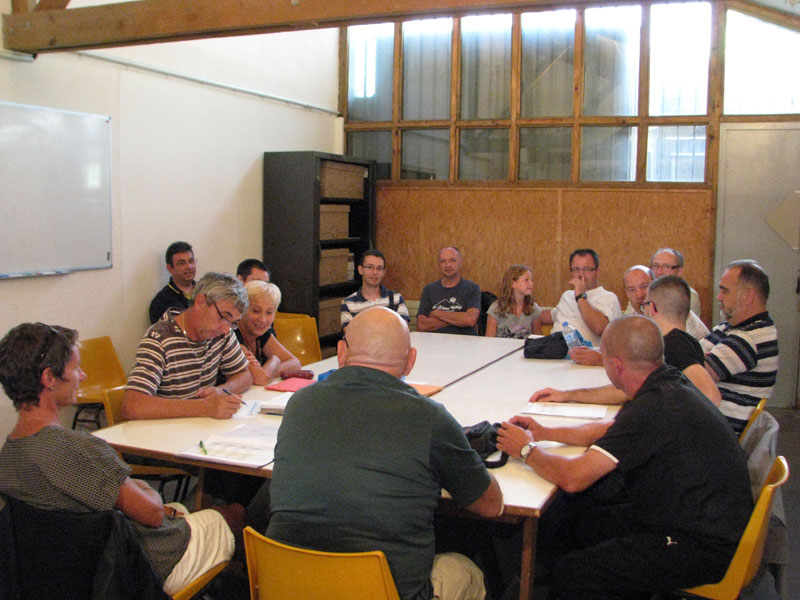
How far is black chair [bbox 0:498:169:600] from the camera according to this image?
1.93 metres

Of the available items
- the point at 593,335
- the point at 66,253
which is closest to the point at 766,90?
the point at 593,335

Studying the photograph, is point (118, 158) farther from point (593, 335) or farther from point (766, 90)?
point (766, 90)

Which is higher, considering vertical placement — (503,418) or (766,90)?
(766,90)

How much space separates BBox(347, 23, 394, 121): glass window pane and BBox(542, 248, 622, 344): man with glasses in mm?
3117

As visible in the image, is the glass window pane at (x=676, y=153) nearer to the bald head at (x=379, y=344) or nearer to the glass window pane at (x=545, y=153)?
the glass window pane at (x=545, y=153)

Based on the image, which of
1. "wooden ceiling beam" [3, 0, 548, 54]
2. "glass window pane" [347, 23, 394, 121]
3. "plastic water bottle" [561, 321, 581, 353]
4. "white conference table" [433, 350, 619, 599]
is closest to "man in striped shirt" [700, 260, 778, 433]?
"white conference table" [433, 350, 619, 599]

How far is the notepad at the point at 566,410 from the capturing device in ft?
10.3

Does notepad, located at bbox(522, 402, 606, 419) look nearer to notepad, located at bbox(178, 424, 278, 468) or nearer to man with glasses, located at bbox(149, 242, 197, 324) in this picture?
notepad, located at bbox(178, 424, 278, 468)

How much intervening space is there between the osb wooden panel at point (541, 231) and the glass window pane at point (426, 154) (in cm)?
19

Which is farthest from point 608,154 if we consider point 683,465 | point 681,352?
point 683,465

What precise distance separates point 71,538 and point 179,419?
3.62 feet

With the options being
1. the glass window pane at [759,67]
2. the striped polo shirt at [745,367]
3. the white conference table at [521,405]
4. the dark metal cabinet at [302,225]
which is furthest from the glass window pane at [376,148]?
the striped polo shirt at [745,367]

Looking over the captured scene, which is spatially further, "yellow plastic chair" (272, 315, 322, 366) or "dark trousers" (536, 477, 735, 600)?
"yellow plastic chair" (272, 315, 322, 366)

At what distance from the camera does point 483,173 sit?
7.18 metres
